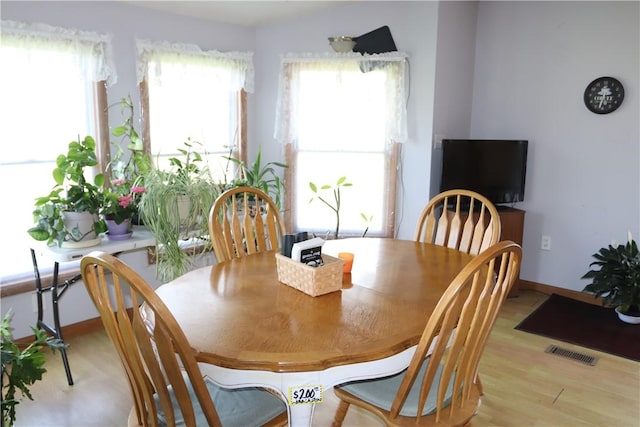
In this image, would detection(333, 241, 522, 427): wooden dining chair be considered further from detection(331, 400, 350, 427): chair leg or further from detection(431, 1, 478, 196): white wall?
detection(431, 1, 478, 196): white wall

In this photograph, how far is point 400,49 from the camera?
3828mm

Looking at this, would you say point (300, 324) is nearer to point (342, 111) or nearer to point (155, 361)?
point (155, 361)

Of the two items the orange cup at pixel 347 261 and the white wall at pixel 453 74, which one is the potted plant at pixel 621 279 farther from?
the orange cup at pixel 347 261

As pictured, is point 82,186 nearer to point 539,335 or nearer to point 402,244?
point 402,244

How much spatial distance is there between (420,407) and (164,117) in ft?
9.54

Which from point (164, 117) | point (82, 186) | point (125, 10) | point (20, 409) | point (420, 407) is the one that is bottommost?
point (20, 409)

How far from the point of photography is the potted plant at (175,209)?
291cm

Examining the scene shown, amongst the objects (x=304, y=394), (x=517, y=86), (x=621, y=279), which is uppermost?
(x=517, y=86)

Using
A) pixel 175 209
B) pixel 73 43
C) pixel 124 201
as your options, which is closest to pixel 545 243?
pixel 175 209

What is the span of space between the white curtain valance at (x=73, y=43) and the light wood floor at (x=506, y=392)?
5.46ft

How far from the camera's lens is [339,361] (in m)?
1.34

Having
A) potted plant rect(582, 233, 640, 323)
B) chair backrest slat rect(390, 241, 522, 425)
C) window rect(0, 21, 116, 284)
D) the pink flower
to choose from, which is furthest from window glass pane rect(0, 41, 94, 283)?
potted plant rect(582, 233, 640, 323)

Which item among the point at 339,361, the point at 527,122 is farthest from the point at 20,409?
the point at 527,122

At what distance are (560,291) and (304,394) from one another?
10.7 feet
